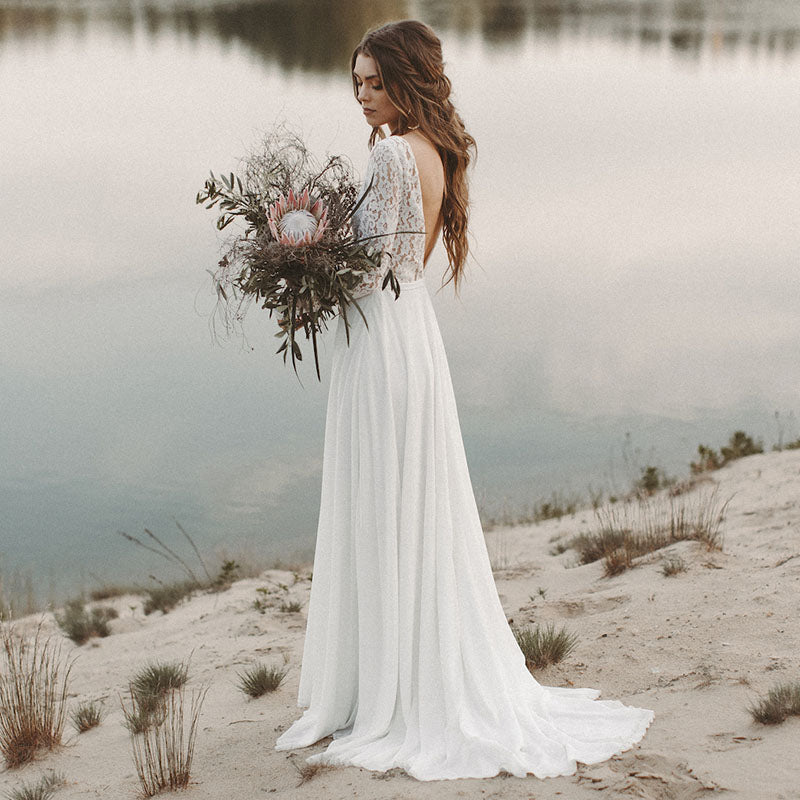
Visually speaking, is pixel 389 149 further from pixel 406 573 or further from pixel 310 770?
pixel 310 770

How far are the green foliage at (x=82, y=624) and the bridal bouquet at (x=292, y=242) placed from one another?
430cm

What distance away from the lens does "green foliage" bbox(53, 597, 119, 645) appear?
24.3ft

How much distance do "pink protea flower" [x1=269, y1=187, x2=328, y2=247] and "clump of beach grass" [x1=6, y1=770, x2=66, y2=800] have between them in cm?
269

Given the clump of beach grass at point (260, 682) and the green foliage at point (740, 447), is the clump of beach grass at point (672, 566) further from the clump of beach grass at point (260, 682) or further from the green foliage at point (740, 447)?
the green foliage at point (740, 447)

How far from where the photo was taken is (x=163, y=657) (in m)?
6.53

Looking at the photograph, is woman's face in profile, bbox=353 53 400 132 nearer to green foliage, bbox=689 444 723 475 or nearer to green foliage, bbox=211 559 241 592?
green foliage, bbox=211 559 241 592

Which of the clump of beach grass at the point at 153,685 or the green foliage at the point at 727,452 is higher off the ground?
the clump of beach grass at the point at 153,685

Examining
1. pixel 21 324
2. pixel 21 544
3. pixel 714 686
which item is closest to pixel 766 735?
pixel 714 686

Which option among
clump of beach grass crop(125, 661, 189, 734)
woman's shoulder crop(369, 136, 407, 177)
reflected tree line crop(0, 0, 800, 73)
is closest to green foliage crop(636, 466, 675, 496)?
clump of beach grass crop(125, 661, 189, 734)

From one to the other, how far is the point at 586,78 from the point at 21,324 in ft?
55.9

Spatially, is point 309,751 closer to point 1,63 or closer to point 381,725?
point 381,725

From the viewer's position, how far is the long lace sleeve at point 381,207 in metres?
3.87

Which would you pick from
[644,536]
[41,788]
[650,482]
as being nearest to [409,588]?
[41,788]

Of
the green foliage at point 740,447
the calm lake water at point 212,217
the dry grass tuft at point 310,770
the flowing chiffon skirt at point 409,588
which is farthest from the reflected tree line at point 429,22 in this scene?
the dry grass tuft at point 310,770
